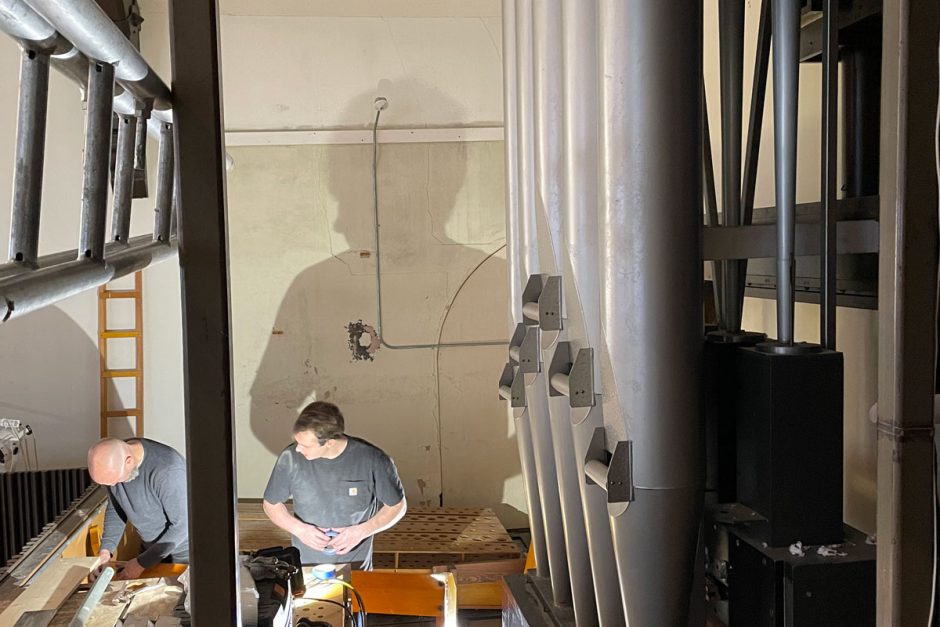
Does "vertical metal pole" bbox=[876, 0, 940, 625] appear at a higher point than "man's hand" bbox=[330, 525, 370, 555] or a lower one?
higher

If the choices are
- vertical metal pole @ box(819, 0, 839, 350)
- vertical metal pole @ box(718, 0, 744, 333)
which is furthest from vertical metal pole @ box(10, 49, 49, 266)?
vertical metal pole @ box(718, 0, 744, 333)

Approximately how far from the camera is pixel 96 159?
103 cm

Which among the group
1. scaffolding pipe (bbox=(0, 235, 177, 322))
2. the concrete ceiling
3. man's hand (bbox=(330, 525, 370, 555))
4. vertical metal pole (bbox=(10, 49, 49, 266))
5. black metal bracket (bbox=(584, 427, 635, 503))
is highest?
the concrete ceiling

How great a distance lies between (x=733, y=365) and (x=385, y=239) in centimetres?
375

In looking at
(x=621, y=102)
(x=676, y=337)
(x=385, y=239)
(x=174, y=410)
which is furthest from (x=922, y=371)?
(x=174, y=410)

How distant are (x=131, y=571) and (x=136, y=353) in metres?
1.71

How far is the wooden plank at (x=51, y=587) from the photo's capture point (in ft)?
9.04

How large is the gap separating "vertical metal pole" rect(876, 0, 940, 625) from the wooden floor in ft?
11.1

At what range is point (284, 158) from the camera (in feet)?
16.7

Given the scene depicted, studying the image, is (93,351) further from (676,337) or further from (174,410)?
(676,337)

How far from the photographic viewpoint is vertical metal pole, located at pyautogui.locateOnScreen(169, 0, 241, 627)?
97 cm

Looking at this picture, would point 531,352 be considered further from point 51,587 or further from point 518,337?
point 51,587

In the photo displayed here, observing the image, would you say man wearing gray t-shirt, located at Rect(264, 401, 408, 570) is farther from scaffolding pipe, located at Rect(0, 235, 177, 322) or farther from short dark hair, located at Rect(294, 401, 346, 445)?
scaffolding pipe, located at Rect(0, 235, 177, 322)

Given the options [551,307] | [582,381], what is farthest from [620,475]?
[551,307]
